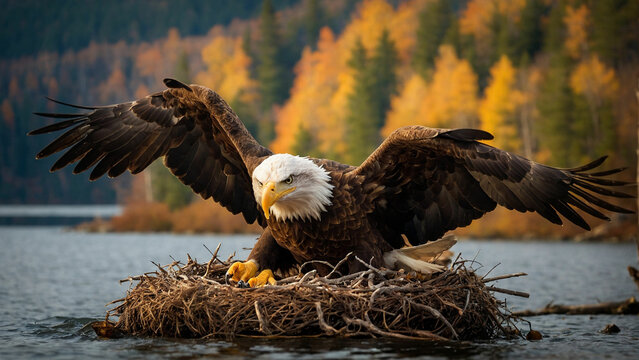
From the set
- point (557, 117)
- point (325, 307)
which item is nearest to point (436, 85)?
point (557, 117)

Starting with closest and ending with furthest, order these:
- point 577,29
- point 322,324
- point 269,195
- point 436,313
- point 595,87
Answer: point 322,324 → point 436,313 → point 269,195 → point 595,87 → point 577,29

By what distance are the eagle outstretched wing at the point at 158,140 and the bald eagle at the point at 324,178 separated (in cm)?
1

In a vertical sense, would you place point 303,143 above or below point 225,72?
below

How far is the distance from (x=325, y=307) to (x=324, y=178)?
4.51ft

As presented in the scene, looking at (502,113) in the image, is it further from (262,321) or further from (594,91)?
(262,321)

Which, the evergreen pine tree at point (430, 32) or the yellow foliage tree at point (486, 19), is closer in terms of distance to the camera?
the evergreen pine tree at point (430, 32)

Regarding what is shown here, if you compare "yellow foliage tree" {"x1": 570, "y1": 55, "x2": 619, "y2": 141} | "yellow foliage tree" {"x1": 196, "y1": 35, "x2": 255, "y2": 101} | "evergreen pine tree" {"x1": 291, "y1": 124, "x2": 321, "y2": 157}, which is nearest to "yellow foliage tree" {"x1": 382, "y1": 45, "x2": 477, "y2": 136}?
"yellow foliage tree" {"x1": 570, "y1": 55, "x2": 619, "y2": 141}

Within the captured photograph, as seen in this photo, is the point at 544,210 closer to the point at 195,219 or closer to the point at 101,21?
the point at 195,219

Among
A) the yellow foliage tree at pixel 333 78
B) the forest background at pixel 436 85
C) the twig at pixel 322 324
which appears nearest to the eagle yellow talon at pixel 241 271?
the twig at pixel 322 324

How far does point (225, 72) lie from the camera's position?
59.2 m

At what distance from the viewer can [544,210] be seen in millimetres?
7516

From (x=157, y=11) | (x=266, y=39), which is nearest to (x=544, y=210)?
(x=266, y=39)

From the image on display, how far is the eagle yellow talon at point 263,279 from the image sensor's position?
783cm

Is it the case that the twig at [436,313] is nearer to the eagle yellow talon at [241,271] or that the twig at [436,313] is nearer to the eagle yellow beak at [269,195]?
the eagle yellow beak at [269,195]
